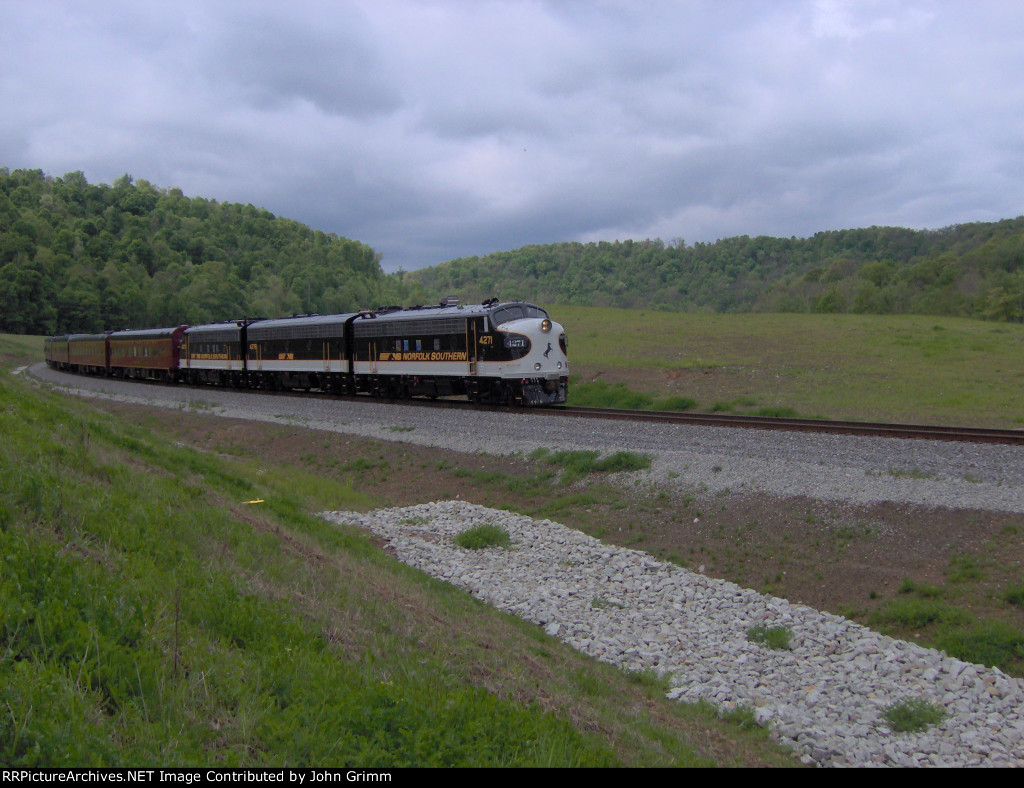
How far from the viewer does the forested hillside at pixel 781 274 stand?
75.4 metres

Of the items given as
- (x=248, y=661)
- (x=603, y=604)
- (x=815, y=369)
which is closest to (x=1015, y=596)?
(x=603, y=604)

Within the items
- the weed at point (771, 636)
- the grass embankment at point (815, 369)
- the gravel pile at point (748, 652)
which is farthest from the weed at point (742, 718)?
the grass embankment at point (815, 369)

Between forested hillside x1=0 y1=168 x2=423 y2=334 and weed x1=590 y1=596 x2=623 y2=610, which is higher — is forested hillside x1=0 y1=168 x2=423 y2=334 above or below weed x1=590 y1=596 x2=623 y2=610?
above

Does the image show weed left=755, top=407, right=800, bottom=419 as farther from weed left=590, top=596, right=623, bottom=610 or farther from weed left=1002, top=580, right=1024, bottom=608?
weed left=590, top=596, right=623, bottom=610

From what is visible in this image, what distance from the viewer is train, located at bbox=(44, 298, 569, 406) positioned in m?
24.1

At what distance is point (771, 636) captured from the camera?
9.22 metres

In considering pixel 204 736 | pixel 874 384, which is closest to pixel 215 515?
pixel 204 736

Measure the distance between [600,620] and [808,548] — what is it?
13.1 ft

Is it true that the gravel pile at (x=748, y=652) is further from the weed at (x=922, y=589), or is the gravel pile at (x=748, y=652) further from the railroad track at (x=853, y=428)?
the railroad track at (x=853, y=428)

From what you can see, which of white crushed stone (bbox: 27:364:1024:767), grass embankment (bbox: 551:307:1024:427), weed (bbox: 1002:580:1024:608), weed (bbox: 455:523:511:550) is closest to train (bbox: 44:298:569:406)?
white crushed stone (bbox: 27:364:1024:767)

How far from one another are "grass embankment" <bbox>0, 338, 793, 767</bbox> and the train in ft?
48.7

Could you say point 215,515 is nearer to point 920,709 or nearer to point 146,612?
point 146,612

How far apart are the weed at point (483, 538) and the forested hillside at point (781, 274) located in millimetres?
64364

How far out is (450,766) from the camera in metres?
4.20
